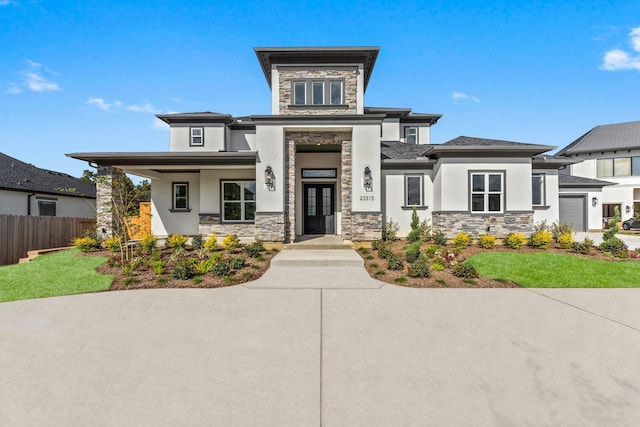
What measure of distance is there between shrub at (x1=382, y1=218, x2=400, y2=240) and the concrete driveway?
6.66 metres

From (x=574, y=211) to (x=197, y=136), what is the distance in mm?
24782

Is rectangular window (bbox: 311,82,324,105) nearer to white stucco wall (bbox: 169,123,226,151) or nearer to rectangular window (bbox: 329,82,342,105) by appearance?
rectangular window (bbox: 329,82,342,105)

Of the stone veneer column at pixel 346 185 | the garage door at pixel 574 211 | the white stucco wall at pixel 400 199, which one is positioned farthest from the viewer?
the garage door at pixel 574 211

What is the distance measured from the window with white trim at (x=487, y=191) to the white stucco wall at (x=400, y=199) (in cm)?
180

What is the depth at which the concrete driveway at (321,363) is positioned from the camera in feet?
8.50

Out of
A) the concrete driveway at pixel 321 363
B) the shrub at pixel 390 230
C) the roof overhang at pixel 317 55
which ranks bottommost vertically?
the concrete driveway at pixel 321 363

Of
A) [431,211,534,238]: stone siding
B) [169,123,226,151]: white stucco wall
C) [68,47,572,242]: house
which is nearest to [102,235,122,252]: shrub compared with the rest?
[68,47,572,242]: house

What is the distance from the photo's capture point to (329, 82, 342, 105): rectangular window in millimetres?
13078

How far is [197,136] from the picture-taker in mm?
18734

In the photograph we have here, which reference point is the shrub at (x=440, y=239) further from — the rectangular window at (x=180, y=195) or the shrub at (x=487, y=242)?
the rectangular window at (x=180, y=195)

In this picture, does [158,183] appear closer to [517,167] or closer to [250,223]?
[250,223]

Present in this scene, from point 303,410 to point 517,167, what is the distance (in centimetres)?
1355

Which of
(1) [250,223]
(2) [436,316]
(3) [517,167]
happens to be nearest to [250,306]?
(2) [436,316]

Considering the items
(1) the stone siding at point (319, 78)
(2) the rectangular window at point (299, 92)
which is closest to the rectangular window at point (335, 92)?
(1) the stone siding at point (319, 78)
